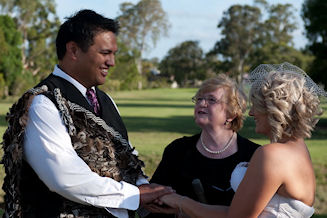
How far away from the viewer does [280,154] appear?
7.38ft

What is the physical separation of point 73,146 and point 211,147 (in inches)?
42.8

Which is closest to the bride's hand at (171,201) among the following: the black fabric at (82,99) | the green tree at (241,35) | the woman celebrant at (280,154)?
the black fabric at (82,99)

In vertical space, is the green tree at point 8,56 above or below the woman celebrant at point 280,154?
below

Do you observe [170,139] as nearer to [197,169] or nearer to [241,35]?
[197,169]

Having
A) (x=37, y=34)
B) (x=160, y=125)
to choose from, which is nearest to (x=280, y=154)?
Answer: (x=160, y=125)

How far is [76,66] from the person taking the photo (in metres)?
2.76

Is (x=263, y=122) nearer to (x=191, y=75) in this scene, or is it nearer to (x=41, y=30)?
(x=41, y=30)

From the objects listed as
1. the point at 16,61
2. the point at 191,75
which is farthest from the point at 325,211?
the point at 191,75

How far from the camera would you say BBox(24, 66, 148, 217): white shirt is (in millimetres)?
2467

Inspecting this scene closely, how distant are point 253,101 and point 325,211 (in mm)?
5711

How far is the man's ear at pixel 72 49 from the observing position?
2.73 metres

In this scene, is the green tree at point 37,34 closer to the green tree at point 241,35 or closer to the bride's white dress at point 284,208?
the green tree at point 241,35

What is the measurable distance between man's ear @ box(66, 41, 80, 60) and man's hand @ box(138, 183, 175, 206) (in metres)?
0.85

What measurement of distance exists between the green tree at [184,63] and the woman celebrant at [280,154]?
82.6 meters
